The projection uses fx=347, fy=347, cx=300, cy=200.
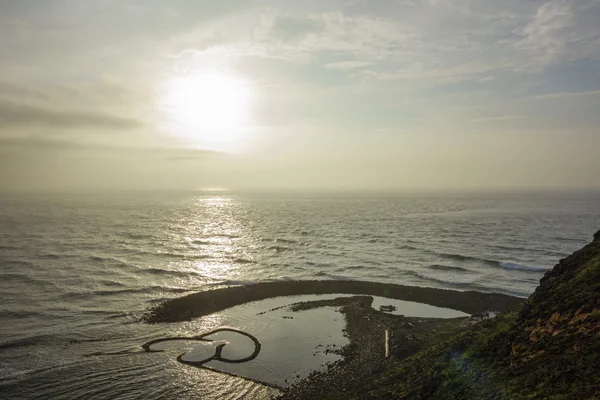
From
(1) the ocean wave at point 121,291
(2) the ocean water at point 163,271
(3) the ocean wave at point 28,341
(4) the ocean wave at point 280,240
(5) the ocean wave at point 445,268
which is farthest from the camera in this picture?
(4) the ocean wave at point 280,240

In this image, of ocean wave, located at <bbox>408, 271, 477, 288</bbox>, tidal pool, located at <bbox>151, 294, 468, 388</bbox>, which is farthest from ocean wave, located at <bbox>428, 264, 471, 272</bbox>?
tidal pool, located at <bbox>151, 294, 468, 388</bbox>

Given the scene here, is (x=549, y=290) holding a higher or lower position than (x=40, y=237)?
higher

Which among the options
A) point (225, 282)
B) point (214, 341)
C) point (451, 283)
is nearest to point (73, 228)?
point (225, 282)

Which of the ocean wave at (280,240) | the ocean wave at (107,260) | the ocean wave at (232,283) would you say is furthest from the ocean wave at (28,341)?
the ocean wave at (280,240)

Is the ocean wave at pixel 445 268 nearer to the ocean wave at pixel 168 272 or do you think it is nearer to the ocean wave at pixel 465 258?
A: the ocean wave at pixel 465 258

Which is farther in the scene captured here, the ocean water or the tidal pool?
the tidal pool

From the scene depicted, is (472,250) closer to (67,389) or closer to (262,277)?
(262,277)

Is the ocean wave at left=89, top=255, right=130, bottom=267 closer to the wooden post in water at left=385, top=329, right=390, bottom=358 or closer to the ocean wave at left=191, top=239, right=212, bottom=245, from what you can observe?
the ocean wave at left=191, top=239, right=212, bottom=245
